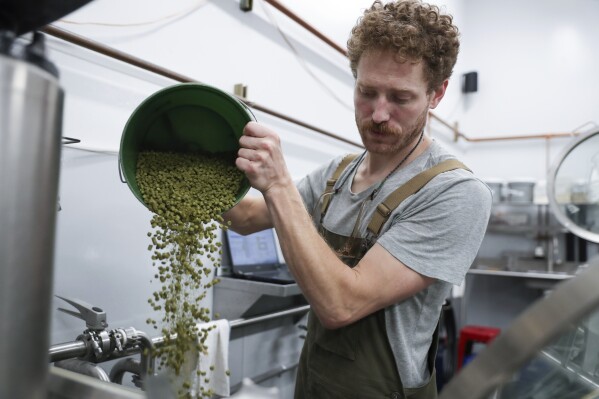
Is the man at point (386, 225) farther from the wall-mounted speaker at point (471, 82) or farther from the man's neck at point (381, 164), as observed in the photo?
the wall-mounted speaker at point (471, 82)

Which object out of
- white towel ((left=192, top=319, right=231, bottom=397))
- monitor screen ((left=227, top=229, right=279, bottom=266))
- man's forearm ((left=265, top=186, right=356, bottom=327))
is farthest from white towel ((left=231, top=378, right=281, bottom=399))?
monitor screen ((left=227, top=229, right=279, bottom=266))

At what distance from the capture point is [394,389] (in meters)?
0.98

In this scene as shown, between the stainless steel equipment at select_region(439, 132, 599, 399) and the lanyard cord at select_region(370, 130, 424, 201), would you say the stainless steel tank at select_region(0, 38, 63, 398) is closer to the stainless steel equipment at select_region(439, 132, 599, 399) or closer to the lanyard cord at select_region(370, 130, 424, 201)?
the stainless steel equipment at select_region(439, 132, 599, 399)

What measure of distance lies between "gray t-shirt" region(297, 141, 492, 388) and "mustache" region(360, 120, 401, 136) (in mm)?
84

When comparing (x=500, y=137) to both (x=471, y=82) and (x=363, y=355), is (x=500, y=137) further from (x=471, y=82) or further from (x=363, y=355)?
(x=363, y=355)

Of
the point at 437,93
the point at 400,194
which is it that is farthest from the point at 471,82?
the point at 400,194

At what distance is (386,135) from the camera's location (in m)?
1.06

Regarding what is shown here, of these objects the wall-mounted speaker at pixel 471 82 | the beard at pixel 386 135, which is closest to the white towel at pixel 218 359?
the beard at pixel 386 135

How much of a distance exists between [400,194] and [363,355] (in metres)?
0.34

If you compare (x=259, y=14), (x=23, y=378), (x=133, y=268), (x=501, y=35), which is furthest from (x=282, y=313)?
(x=501, y=35)

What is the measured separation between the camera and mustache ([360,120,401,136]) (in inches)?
41.4

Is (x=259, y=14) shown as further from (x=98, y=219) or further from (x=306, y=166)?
(x=98, y=219)

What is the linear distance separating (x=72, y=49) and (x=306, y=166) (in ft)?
4.35

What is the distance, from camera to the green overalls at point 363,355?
0.98 metres
